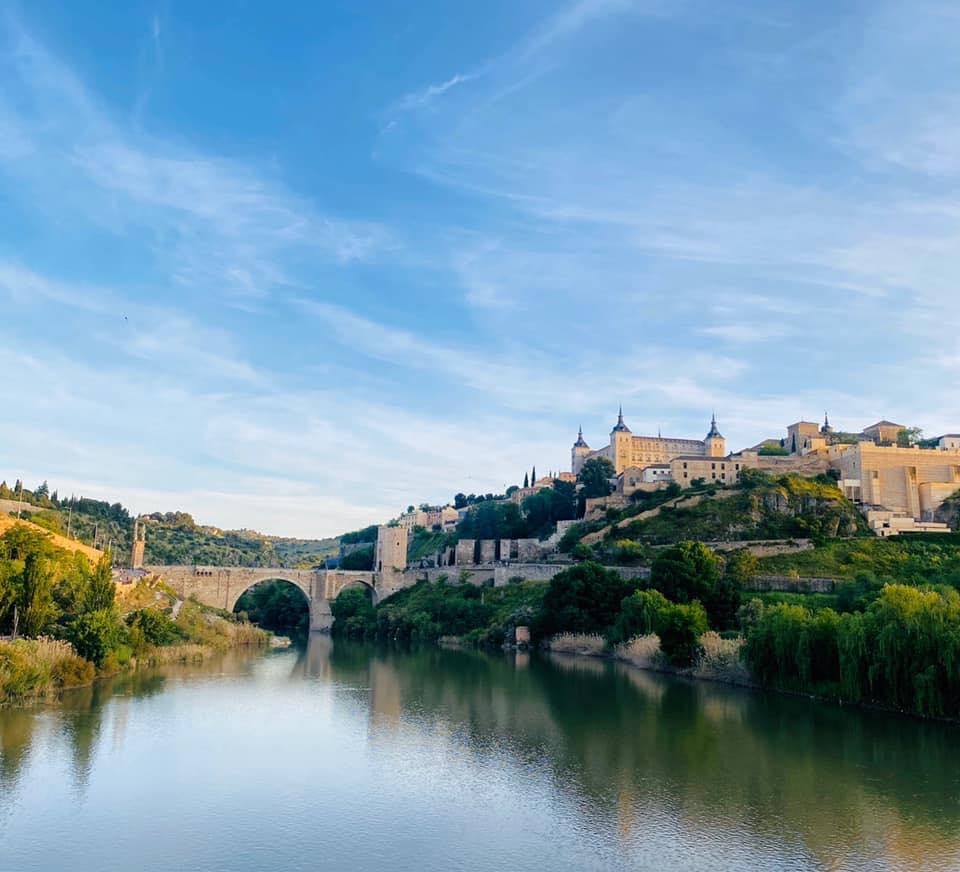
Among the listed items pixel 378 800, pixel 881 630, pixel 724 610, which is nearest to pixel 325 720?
pixel 378 800

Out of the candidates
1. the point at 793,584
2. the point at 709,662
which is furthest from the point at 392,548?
the point at 709,662

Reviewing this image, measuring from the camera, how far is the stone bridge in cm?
6391

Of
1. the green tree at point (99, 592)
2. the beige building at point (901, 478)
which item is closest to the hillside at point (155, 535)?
→ the green tree at point (99, 592)

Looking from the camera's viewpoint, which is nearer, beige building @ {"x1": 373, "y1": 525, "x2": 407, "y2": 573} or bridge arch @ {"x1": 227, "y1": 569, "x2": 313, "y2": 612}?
bridge arch @ {"x1": 227, "y1": 569, "x2": 313, "y2": 612}

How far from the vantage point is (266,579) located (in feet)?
225

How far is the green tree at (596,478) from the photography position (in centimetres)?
7350

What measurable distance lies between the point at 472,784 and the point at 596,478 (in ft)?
188

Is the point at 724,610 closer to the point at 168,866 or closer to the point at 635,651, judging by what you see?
the point at 635,651

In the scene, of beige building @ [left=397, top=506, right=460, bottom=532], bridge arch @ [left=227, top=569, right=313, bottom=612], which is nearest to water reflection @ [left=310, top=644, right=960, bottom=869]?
bridge arch @ [left=227, top=569, right=313, bottom=612]

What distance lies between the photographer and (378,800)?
1692cm

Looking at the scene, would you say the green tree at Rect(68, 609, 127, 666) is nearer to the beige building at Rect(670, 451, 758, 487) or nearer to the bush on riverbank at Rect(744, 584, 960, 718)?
the bush on riverbank at Rect(744, 584, 960, 718)

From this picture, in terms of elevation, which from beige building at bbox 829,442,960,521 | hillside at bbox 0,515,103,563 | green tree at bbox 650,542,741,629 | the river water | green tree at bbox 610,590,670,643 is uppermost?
beige building at bbox 829,442,960,521

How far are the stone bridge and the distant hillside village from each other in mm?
7883

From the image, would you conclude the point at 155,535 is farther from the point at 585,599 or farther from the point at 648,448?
the point at 585,599
